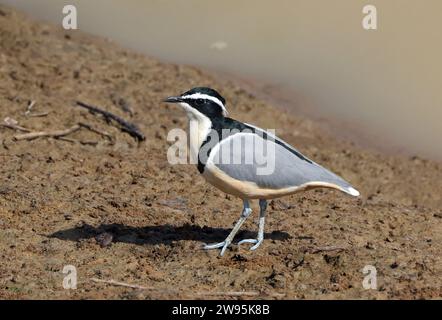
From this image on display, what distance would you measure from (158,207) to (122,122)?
2360 millimetres

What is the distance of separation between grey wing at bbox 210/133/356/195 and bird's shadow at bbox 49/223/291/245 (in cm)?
84

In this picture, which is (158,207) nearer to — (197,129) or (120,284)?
(197,129)

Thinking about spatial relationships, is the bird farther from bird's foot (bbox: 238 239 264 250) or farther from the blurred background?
the blurred background

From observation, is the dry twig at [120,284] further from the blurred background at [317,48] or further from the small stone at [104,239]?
the blurred background at [317,48]

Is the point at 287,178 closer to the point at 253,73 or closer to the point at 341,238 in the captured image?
the point at 341,238

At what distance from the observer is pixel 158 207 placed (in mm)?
9352

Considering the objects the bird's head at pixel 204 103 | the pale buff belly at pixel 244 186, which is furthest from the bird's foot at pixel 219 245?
the bird's head at pixel 204 103

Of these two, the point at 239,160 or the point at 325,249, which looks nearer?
the point at 239,160

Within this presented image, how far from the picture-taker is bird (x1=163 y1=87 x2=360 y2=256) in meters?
7.87

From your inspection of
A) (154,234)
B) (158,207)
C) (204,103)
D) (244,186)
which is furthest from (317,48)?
(244,186)

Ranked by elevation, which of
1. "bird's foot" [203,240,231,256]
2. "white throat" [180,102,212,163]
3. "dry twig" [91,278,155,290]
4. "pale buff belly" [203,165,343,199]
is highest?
"white throat" [180,102,212,163]

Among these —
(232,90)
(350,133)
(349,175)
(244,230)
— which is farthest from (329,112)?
(244,230)

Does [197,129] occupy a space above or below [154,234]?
above

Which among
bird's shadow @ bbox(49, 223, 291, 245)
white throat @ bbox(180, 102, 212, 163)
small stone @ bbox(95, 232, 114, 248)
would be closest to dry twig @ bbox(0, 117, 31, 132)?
bird's shadow @ bbox(49, 223, 291, 245)
